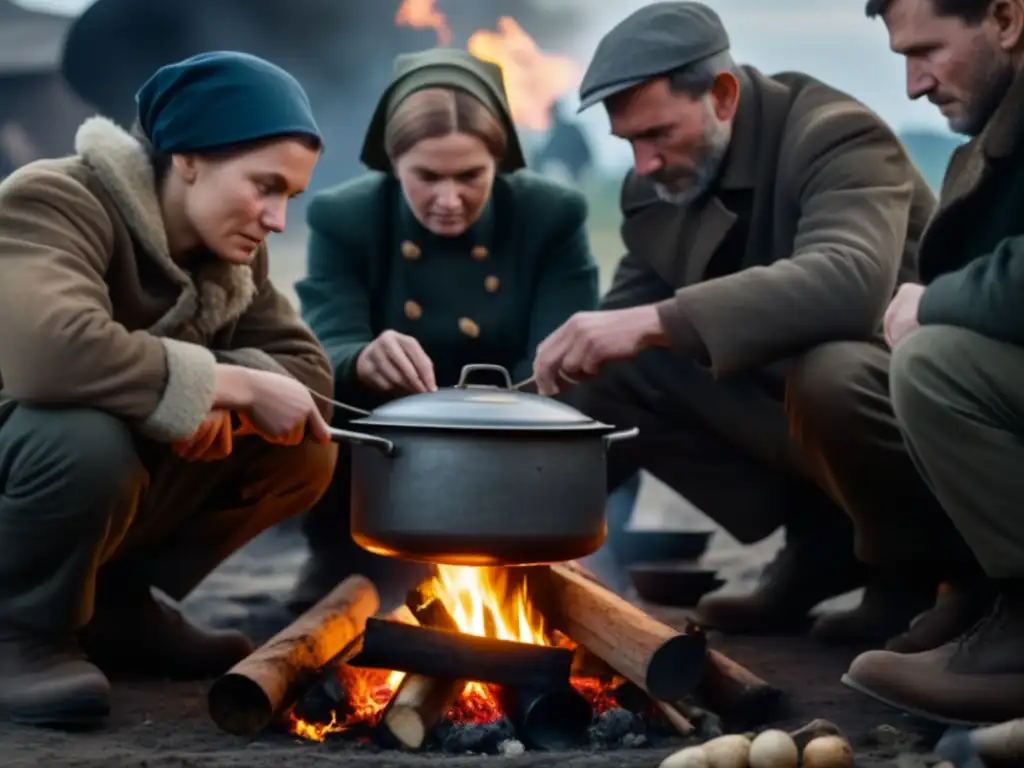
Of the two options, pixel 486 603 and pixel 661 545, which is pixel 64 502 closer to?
pixel 486 603

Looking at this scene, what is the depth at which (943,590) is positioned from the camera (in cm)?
377

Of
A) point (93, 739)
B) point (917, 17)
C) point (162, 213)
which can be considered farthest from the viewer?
point (162, 213)

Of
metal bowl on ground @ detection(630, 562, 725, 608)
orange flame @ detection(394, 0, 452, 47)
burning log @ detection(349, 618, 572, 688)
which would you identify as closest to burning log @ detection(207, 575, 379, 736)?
burning log @ detection(349, 618, 572, 688)

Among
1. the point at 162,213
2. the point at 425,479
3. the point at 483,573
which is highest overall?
the point at 162,213

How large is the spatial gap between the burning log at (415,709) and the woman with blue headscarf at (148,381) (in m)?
0.60

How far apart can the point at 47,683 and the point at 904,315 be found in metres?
1.92

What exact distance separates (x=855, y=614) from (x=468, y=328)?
4.48 ft

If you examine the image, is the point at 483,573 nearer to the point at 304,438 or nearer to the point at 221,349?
the point at 304,438

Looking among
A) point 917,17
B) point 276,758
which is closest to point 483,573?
point 276,758

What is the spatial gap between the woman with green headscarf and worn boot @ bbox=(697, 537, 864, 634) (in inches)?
35.8

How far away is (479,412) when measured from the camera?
2.94 meters

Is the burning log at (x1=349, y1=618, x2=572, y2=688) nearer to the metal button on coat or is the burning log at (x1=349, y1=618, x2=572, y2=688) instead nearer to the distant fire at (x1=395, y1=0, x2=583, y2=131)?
the metal button on coat

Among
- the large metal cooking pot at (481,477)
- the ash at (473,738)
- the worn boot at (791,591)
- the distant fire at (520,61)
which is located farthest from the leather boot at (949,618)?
the distant fire at (520,61)

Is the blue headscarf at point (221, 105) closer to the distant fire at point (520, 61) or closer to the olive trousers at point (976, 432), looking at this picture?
the olive trousers at point (976, 432)
